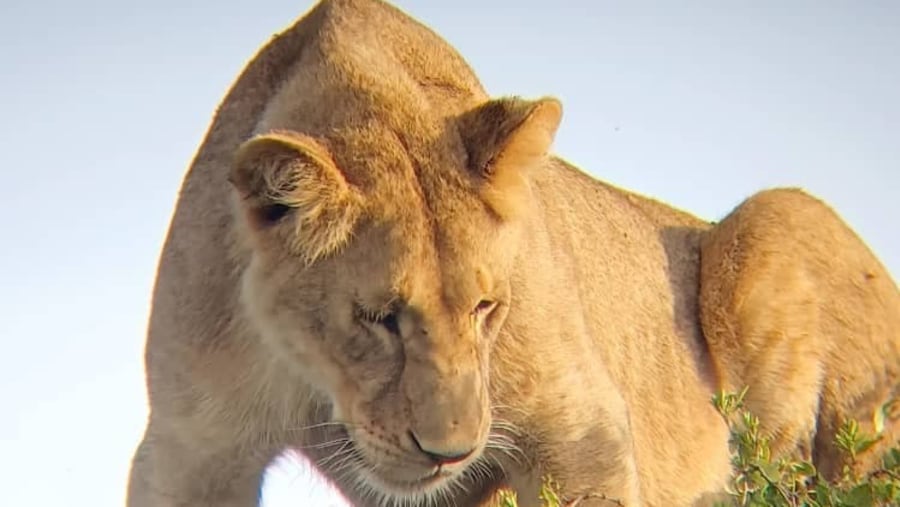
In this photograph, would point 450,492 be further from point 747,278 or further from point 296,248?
point 747,278

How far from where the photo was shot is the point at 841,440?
3.96 m

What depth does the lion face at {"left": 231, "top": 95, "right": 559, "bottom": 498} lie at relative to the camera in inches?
181

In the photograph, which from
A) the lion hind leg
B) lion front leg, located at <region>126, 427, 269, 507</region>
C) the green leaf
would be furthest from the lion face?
the lion hind leg

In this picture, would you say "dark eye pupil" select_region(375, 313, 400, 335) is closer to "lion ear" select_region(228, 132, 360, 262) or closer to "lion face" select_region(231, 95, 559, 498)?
"lion face" select_region(231, 95, 559, 498)

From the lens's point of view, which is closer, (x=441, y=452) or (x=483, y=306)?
(x=441, y=452)

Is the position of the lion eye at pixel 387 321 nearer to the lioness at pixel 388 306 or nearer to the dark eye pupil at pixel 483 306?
the lioness at pixel 388 306

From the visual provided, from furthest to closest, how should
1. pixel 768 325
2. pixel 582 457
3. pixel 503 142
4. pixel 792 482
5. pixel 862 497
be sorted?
1. pixel 768 325
2. pixel 582 457
3. pixel 503 142
4. pixel 792 482
5. pixel 862 497

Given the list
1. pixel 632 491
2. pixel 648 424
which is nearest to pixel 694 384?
pixel 648 424

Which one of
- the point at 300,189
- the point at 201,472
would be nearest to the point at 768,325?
the point at 201,472

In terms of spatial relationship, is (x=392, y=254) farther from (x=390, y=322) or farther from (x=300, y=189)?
(x=300, y=189)

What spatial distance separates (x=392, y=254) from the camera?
4668 mm

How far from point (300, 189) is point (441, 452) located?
905mm

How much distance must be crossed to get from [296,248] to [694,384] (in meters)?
2.89

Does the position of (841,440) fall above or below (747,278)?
below
